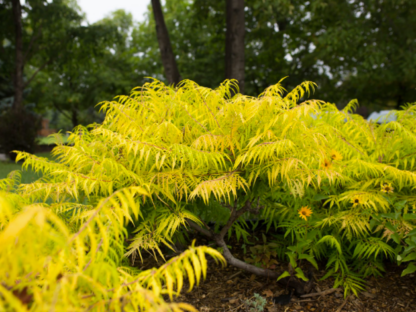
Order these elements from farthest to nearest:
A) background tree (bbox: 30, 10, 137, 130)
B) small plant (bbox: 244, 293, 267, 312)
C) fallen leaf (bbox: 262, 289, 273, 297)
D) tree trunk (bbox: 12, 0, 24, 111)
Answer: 1. background tree (bbox: 30, 10, 137, 130)
2. tree trunk (bbox: 12, 0, 24, 111)
3. fallen leaf (bbox: 262, 289, 273, 297)
4. small plant (bbox: 244, 293, 267, 312)

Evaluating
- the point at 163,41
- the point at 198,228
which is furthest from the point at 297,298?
the point at 163,41

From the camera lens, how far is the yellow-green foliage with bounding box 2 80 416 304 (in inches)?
85.1

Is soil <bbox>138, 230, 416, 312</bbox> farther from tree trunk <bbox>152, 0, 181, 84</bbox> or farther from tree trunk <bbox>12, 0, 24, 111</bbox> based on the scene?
tree trunk <bbox>12, 0, 24, 111</bbox>

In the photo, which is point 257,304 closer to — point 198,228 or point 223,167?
point 198,228

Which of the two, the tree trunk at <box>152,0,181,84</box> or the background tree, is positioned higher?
the background tree

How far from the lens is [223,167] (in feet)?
7.99

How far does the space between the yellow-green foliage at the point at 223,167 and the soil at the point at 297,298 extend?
21cm

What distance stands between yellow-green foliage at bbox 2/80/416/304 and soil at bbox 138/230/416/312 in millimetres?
212

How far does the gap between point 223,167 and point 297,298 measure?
132 cm

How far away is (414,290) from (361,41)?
12.6 m

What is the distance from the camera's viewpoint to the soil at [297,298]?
97.7 inches

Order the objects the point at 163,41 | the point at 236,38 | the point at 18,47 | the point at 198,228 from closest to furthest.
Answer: the point at 198,228 < the point at 236,38 < the point at 163,41 < the point at 18,47

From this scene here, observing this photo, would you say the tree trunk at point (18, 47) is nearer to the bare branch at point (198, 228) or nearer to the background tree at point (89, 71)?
the background tree at point (89, 71)

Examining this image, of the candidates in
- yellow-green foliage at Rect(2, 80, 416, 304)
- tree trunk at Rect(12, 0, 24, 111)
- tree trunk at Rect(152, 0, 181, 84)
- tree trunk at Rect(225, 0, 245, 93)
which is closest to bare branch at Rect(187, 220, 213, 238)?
yellow-green foliage at Rect(2, 80, 416, 304)
